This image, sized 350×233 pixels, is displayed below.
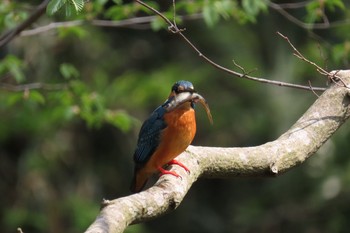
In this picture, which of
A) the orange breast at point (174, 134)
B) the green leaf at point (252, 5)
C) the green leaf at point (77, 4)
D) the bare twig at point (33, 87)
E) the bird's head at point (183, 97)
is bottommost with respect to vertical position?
the orange breast at point (174, 134)

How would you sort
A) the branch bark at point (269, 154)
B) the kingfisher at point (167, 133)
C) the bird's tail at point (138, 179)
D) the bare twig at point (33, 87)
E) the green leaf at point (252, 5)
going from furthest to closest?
the green leaf at point (252, 5), the bare twig at point (33, 87), the bird's tail at point (138, 179), the kingfisher at point (167, 133), the branch bark at point (269, 154)

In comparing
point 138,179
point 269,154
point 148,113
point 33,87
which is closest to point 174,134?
point 138,179

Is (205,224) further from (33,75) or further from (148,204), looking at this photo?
(148,204)

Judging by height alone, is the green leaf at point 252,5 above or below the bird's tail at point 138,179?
above

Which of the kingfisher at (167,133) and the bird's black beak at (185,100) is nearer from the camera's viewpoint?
the bird's black beak at (185,100)

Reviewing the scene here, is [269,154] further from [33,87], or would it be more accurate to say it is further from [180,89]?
[33,87]

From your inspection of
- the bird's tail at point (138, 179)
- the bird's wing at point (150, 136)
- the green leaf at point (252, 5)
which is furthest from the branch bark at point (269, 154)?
the green leaf at point (252, 5)

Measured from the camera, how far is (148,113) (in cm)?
902

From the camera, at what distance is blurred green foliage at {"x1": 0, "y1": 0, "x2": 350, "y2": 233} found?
838cm

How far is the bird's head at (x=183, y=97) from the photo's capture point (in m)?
4.16

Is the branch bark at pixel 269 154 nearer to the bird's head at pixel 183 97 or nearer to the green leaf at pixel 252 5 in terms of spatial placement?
the bird's head at pixel 183 97

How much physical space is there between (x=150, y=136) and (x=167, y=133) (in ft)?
0.59

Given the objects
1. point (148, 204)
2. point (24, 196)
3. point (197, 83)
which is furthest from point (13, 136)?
point (148, 204)

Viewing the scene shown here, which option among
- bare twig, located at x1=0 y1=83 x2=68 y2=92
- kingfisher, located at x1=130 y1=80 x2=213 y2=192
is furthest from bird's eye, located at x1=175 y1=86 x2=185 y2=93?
bare twig, located at x1=0 y1=83 x2=68 y2=92
